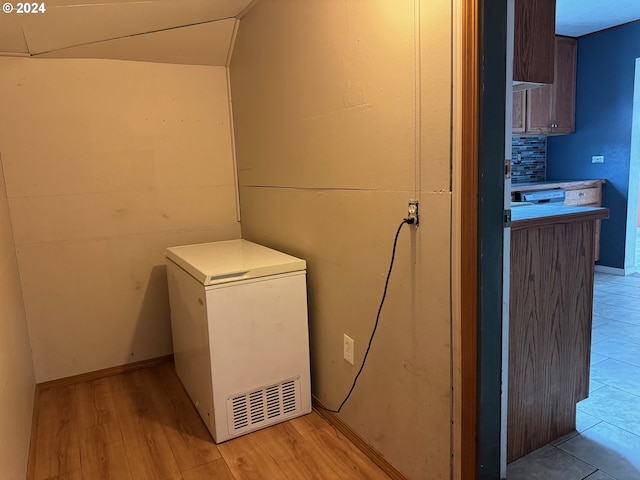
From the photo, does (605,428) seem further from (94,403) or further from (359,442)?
(94,403)

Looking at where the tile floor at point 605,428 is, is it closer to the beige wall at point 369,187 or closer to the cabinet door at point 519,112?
the beige wall at point 369,187

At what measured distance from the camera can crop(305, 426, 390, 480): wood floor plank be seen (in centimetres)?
184

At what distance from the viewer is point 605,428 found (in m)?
2.05

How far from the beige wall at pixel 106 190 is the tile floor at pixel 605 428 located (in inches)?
84.1

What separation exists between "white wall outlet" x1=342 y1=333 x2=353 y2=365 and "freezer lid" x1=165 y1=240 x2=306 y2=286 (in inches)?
15.4

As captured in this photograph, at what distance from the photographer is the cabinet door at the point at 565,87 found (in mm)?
4551

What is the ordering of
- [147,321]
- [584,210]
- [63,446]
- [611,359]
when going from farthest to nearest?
[147,321], [611,359], [63,446], [584,210]

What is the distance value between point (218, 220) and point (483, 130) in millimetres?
2030

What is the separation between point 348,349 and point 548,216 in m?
0.97

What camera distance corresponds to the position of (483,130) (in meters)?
1.31

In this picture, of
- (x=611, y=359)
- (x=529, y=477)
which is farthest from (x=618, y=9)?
(x=529, y=477)

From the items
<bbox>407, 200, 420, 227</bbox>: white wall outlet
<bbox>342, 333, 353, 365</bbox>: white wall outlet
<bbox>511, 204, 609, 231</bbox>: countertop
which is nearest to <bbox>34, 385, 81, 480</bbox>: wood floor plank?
<bbox>342, 333, 353, 365</bbox>: white wall outlet

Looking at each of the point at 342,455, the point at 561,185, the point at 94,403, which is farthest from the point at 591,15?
the point at 94,403

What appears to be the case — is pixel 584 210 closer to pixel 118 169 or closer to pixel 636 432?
pixel 636 432
